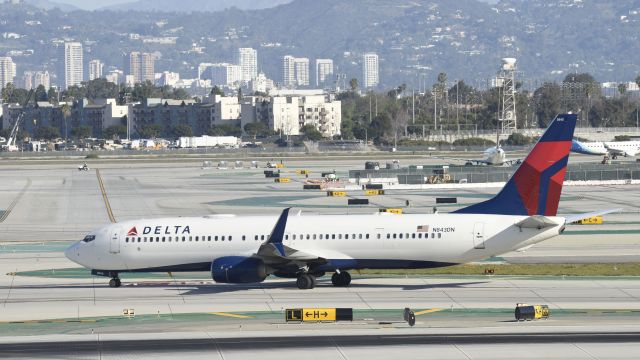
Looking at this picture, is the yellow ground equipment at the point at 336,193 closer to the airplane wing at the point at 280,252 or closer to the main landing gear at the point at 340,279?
the main landing gear at the point at 340,279

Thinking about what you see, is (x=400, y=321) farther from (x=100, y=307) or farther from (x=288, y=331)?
(x=100, y=307)

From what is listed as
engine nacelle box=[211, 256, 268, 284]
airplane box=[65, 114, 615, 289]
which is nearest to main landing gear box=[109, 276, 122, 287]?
airplane box=[65, 114, 615, 289]

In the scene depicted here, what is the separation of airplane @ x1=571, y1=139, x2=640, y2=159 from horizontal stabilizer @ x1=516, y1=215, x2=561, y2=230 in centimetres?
12554

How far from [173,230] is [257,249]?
4.01m

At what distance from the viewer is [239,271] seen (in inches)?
1930

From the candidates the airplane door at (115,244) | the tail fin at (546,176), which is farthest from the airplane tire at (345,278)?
the airplane door at (115,244)

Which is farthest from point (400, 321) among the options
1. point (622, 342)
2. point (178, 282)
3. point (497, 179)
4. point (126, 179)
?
point (126, 179)

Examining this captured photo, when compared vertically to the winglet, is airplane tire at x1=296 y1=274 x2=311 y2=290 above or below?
below

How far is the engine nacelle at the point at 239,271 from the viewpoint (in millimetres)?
49000

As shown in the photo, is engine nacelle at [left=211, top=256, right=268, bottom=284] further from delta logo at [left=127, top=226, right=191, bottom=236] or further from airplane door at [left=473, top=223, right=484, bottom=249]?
airplane door at [left=473, top=223, right=484, bottom=249]

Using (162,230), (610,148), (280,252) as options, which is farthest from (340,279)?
(610,148)

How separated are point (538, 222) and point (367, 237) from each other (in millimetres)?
7168

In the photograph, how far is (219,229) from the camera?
51.1 m

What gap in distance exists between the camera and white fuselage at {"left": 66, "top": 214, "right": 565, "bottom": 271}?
48656 millimetres
